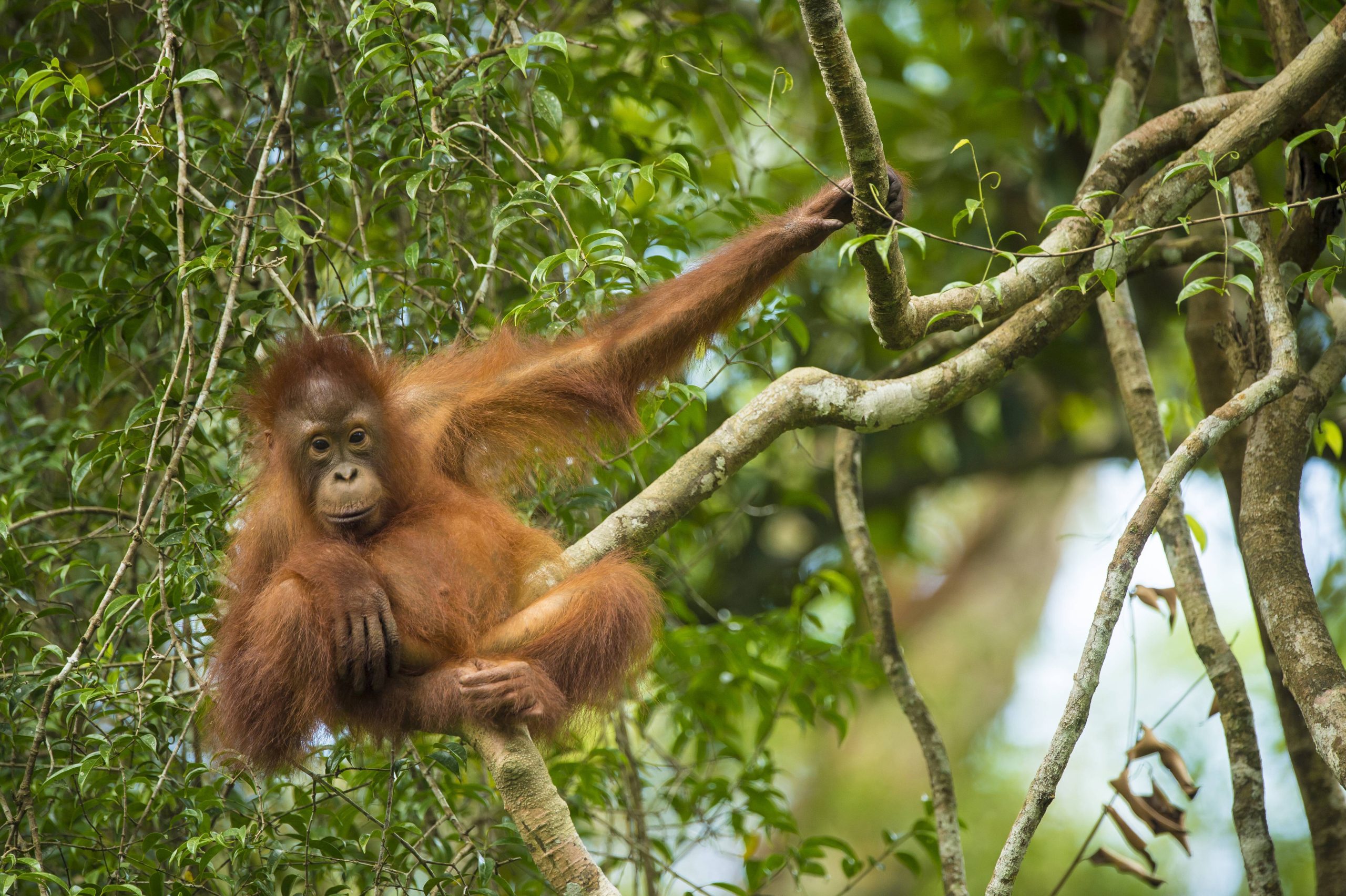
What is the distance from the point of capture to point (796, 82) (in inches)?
250

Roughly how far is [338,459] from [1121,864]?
2355 mm

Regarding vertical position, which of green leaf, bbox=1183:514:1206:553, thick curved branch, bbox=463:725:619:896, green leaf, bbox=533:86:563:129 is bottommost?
thick curved branch, bbox=463:725:619:896

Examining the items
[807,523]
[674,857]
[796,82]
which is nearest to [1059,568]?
[807,523]

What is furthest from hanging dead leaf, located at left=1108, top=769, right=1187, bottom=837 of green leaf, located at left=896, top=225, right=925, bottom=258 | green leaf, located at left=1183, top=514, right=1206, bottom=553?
green leaf, located at left=896, top=225, right=925, bottom=258

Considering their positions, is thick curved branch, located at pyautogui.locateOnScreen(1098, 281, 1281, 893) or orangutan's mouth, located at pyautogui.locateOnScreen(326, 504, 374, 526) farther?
thick curved branch, located at pyautogui.locateOnScreen(1098, 281, 1281, 893)

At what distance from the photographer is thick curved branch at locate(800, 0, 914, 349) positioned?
2262 millimetres

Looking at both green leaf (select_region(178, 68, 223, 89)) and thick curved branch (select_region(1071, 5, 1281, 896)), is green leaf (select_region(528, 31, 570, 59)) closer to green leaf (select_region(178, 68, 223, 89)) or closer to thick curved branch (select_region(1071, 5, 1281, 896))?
green leaf (select_region(178, 68, 223, 89))

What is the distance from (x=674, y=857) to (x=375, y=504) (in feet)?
6.37

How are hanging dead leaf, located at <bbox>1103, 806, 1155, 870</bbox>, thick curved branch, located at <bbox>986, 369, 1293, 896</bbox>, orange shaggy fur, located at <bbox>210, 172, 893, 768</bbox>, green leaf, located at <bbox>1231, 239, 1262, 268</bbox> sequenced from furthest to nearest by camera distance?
hanging dead leaf, located at <bbox>1103, 806, 1155, 870</bbox>, orange shaggy fur, located at <bbox>210, 172, 893, 768</bbox>, green leaf, located at <bbox>1231, 239, 1262, 268</bbox>, thick curved branch, located at <bbox>986, 369, 1293, 896</bbox>

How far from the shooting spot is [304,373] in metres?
3.04

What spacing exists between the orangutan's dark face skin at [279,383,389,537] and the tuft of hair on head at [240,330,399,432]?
0.13 feet

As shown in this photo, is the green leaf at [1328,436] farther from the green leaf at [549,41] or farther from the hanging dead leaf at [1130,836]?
the green leaf at [549,41]

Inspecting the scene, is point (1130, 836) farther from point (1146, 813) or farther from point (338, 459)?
point (338, 459)

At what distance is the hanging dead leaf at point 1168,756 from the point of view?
3.06m
